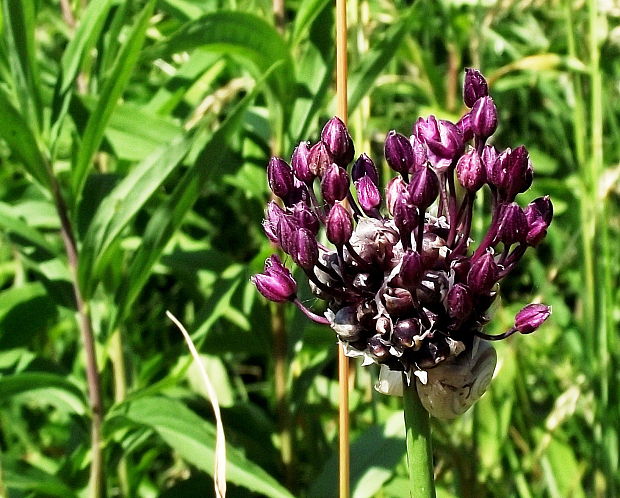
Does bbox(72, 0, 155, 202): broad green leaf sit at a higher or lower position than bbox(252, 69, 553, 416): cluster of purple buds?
higher

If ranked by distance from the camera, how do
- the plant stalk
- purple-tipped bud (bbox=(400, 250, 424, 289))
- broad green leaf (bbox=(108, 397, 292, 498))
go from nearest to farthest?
purple-tipped bud (bbox=(400, 250, 424, 289))
broad green leaf (bbox=(108, 397, 292, 498))
the plant stalk

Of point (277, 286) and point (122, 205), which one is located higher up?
point (122, 205)

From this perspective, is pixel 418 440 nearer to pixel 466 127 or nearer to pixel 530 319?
pixel 530 319

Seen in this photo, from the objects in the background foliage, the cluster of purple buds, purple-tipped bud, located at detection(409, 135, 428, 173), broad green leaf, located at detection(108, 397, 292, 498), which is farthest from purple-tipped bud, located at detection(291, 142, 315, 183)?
broad green leaf, located at detection(108, 397, 292, 498)

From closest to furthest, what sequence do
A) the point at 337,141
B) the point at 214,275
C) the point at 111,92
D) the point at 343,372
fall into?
1. the point at 337,141
2. the point at 343,372
3. the point at 111,92
4. the point at 214,275

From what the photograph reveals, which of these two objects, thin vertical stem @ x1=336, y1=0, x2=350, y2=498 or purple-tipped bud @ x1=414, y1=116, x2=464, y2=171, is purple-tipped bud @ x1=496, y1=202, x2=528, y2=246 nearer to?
purple-tipped bud @ x1=414, y1=116, x2=464, y2=171

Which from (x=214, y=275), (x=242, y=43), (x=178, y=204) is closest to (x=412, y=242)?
(x=178, y=204)
